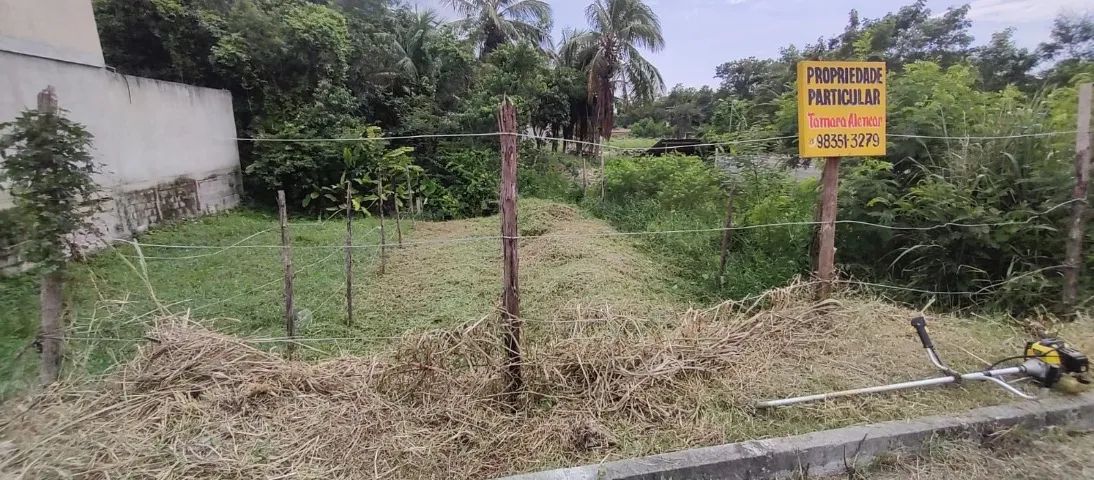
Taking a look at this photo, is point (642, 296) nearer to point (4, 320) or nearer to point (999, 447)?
point (999, 447)

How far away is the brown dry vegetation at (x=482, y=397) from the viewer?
2.07m

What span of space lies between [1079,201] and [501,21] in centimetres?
1641

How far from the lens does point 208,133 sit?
8.60 meters

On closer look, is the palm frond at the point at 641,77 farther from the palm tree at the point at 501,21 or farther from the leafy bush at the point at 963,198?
the leafy bush at the point at 963,198

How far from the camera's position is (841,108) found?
3.08 meters

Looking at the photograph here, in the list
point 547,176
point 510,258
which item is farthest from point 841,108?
point 547,176

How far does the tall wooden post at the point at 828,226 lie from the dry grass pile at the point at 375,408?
27.5 inches

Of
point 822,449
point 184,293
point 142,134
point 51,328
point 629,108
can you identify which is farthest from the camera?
point 629,108

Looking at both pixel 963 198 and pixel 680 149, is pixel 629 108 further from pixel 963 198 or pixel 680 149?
pixel 963 198

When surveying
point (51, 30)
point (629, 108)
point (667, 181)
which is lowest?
point (667, 181)

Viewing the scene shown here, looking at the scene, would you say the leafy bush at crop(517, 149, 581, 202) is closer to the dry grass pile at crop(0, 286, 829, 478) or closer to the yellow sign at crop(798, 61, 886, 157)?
the yellow sign at crop(798, 61, 886, 157)

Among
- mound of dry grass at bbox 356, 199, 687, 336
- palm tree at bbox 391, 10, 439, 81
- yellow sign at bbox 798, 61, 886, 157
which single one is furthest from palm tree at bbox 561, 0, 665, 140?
yellow sign at bbox 798, 61, 886, 157

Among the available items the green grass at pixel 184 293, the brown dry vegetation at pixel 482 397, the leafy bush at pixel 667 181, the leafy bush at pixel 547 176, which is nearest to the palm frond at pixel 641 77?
the leafy bush at pixel 547 176

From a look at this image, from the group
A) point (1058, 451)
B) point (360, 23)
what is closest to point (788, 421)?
point (1058, 451)
